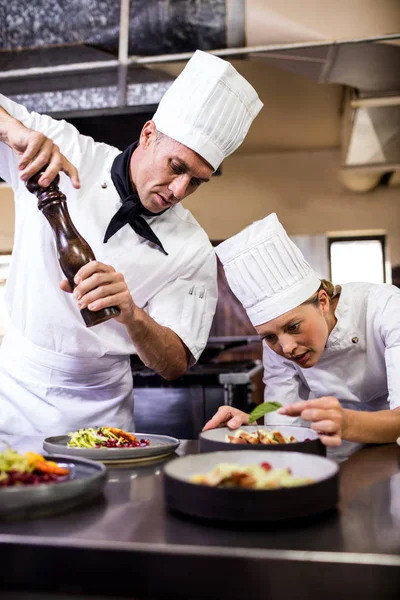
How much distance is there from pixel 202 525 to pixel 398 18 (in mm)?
3672

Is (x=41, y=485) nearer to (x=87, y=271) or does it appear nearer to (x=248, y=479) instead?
(x=248, y=479)

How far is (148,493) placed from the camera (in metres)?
1.00

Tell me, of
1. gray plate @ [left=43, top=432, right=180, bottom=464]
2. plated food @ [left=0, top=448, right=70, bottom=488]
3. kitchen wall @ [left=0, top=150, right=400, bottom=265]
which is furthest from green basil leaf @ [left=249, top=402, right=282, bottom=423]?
kitchen wall @ [left=0, top=150, right=400, bottom=265]

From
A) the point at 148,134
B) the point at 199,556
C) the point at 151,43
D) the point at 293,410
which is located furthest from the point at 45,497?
the point at 151,43

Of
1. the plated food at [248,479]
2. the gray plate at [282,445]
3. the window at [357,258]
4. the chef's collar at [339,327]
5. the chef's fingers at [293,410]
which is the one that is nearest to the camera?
the plated food at [248,479]

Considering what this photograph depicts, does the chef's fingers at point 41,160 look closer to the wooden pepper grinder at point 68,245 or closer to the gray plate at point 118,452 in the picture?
the wooden pepper grinder at point 68,245

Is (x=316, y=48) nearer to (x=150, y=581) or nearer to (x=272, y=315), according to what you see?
(x=272, y=315)

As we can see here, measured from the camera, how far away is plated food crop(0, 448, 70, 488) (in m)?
0.91

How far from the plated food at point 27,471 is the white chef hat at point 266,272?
893 millimetres

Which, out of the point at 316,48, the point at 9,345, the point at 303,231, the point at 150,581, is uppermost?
the point at 316,48

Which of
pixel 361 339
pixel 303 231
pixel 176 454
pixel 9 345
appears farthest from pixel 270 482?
pixel 303 231

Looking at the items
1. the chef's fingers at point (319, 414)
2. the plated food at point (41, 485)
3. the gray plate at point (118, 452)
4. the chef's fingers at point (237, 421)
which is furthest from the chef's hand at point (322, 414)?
the plated food at point (41, 485)

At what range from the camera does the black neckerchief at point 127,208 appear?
1.89 m

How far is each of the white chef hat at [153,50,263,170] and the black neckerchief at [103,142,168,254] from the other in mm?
173
